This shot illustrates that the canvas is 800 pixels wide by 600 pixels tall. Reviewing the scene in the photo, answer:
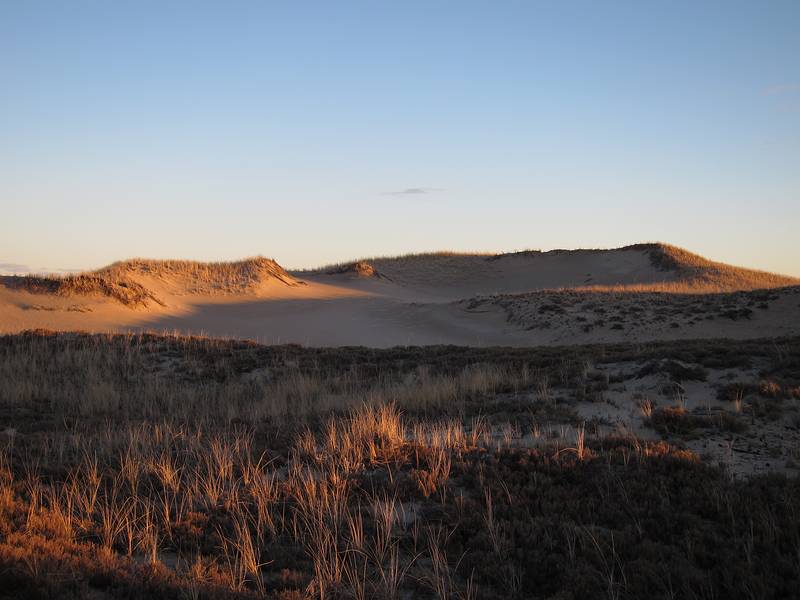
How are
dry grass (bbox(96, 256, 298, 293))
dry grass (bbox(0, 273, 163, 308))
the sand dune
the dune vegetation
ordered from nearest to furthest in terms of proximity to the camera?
the dune vegetation < the sand dune < dry grass (bbox(0, 273, 163, 308)) < dry grass (bbox(96, 256, 298, 293))

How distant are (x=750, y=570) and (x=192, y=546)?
433 cm


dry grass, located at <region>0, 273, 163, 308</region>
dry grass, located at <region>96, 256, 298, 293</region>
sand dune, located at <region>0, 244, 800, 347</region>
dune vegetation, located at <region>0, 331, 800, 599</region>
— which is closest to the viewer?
dune vegetation, located at <region>0, 331, 800, 599</region>

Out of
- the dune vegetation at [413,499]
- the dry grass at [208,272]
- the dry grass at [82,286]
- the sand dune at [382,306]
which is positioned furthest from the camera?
the dry grass at [208,272]

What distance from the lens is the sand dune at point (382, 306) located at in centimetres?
2406

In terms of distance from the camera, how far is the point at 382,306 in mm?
33281

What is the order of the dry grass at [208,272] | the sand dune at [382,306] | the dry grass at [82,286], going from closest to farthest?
the sand dune at [382,306], the dry grass at [82,286], the dry grass at [208,272]

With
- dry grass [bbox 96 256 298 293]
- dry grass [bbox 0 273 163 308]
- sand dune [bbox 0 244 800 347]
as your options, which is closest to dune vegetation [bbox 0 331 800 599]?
sand dune [bbox 0 244 800 347]

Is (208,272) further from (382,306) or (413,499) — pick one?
(413,499)

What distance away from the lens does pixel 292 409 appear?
10.9 metres

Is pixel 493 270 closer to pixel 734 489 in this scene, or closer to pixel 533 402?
pixel 533 402

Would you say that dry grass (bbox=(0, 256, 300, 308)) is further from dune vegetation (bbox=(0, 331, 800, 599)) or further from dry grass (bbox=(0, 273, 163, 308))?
dune vegetation (bbox=(0, 331, 800, 599))

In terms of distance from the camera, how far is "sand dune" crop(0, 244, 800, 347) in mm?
24062

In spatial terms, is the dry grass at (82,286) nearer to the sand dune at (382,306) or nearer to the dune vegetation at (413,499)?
the sand dune at (382,306)

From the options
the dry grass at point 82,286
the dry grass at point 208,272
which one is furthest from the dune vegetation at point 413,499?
the dry grass at point 208,272
